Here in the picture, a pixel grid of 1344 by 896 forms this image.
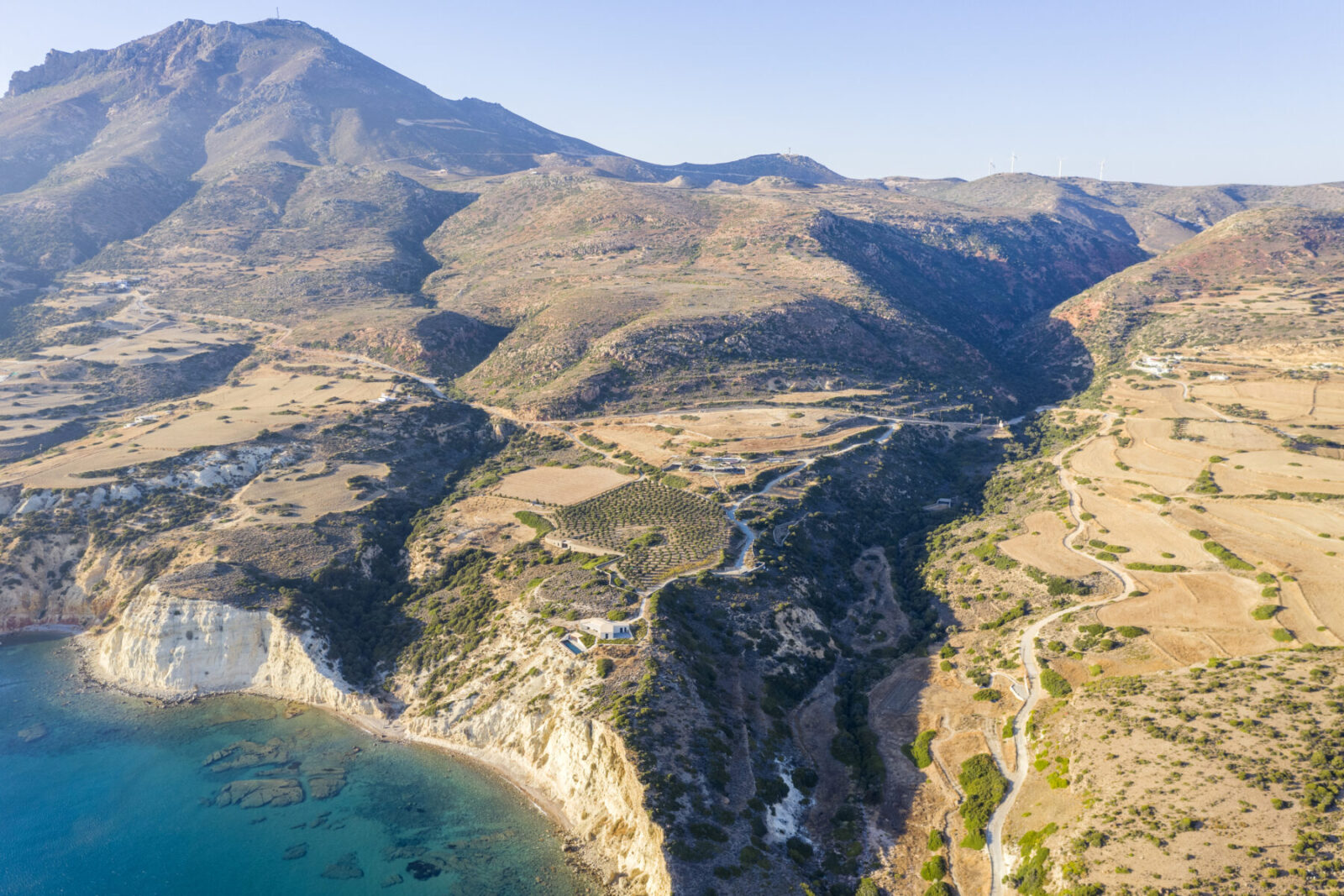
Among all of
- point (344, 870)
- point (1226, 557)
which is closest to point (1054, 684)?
point (1226, 557)

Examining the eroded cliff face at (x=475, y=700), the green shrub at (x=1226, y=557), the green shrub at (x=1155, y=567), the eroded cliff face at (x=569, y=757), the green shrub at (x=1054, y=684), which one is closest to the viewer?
the eroded cliff face at (x=569, y=757)

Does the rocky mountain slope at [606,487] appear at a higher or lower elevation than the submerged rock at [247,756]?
higher

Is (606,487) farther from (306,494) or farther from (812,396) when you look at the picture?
(812,396)

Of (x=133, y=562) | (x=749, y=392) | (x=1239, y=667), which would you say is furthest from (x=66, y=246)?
(x=1239, y=667)

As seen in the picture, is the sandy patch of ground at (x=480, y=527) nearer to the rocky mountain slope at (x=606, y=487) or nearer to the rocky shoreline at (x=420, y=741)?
the rocky mountain slope at (x=606, y=487)

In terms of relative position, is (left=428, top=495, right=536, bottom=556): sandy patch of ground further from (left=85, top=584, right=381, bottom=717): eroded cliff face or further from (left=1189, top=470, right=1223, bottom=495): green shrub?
(left=1189, top=470, right=1223, bottom=495): green shrub

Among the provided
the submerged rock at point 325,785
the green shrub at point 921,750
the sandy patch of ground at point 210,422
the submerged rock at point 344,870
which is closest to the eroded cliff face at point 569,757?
the submerged rock at point 325,785

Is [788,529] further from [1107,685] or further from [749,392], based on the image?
[749,392]
